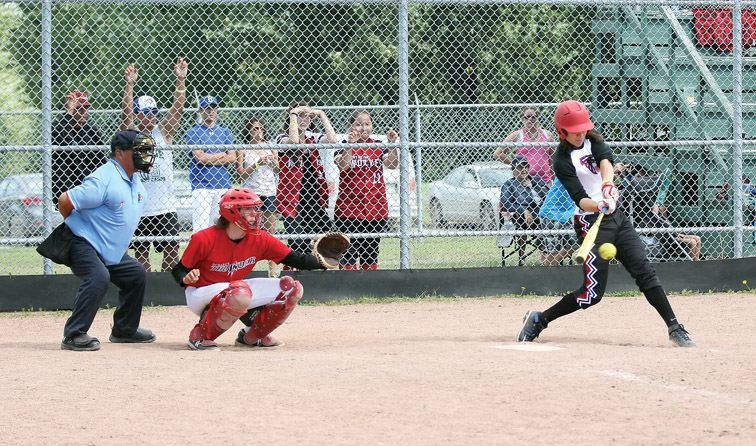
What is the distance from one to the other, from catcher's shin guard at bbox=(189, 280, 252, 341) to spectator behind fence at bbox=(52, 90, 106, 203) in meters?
3.13

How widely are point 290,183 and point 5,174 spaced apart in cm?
614

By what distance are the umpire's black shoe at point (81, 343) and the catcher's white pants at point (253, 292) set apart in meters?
0.75

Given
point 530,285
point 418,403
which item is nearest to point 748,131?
point 530,285

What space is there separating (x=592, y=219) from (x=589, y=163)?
1.28ft

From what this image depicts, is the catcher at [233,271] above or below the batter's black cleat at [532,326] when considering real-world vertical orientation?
above

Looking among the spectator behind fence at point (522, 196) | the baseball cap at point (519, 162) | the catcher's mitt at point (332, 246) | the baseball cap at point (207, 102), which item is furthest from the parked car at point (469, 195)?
the catcher's mitt at point (332, 246)

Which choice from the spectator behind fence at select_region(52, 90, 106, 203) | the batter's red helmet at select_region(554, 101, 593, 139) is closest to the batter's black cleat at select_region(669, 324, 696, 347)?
the batter's red helmet at select_region(554, 101, 593, 139)

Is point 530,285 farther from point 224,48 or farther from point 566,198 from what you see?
point 224,48

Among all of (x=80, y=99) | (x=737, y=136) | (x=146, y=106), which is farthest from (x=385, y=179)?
(x=737, y=136)

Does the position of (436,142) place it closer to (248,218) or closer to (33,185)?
(33,185)

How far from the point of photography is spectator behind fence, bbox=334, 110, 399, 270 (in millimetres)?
11625

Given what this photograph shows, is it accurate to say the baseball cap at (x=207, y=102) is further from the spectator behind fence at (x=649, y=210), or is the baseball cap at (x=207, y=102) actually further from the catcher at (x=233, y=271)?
the spectator behind fence at (x=649, y=210)

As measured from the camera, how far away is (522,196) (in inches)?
505

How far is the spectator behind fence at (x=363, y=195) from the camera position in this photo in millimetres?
11625
